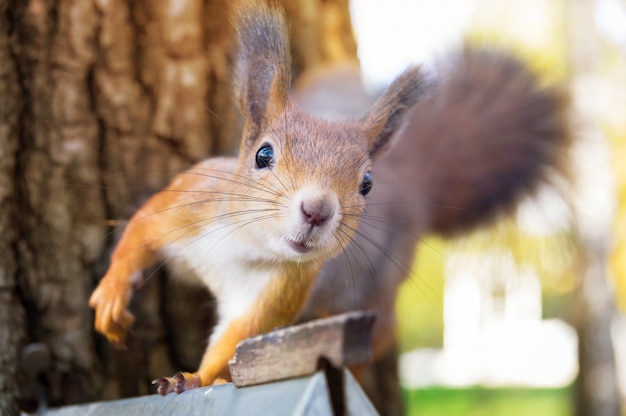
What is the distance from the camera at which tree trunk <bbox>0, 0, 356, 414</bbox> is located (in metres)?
1.10

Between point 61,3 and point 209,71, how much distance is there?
27 centimetres

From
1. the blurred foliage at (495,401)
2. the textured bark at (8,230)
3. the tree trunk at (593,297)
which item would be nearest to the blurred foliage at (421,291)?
the textured bark at (8,230)

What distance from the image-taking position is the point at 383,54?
99cm

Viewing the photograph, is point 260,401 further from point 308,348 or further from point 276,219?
point 276,219

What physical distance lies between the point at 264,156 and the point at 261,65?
0.12 metres

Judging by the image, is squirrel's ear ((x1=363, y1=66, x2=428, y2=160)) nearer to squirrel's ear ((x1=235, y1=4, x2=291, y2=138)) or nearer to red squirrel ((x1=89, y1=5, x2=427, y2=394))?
red squirrel ((x1=89, y1=5, x2=427, y2=394))

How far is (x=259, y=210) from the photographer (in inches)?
35.2

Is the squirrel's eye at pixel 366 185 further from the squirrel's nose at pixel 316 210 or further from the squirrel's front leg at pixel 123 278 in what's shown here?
the squirrel's front leg at pixel 123 278

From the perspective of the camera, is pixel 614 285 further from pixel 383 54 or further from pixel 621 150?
pixel 383 54

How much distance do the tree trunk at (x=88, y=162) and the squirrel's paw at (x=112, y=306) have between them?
2.2 inches

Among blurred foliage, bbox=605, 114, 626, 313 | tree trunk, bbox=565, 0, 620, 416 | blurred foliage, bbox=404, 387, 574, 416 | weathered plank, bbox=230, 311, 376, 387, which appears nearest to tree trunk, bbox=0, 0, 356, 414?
weathered plank, bbox=230, 311, 376, 387

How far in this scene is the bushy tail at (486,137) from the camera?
1.60 m

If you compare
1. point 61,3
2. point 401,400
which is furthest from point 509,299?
point 61,3

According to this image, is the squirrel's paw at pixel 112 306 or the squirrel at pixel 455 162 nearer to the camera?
the squirrel's paw at pixel 112 306
